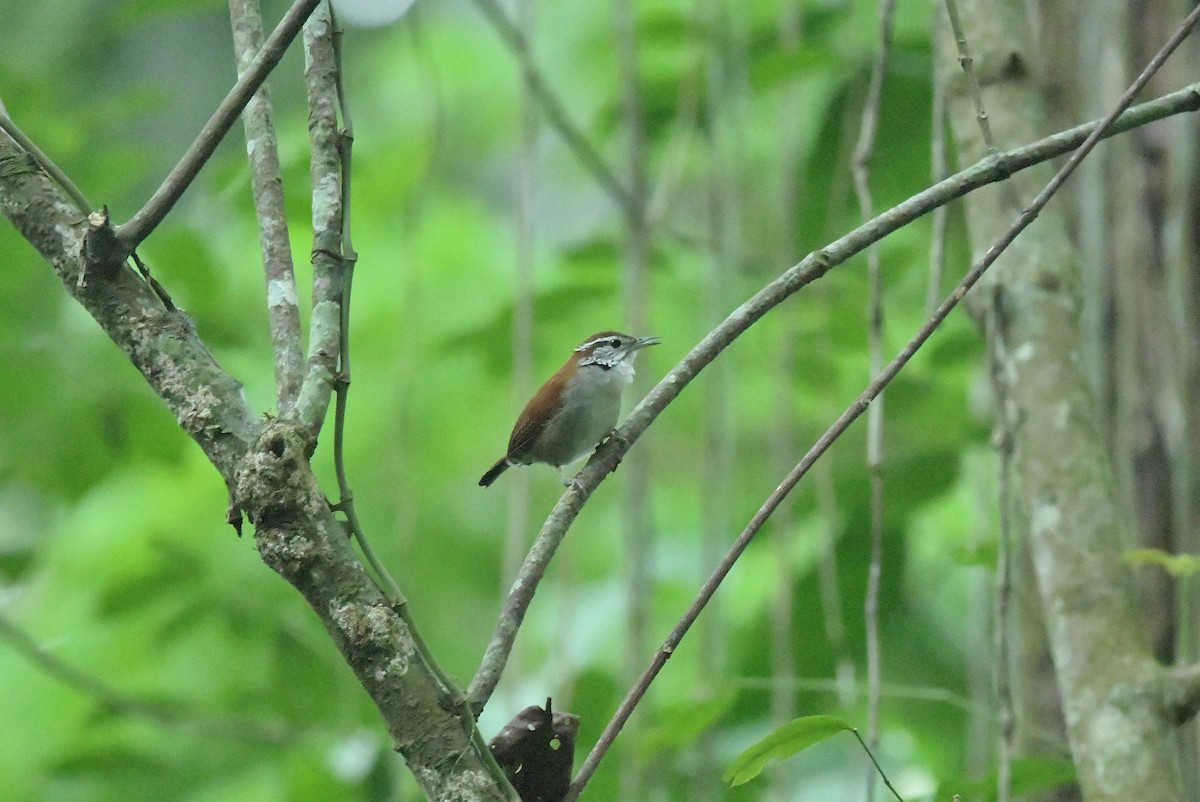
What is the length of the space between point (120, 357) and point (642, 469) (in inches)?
80.3

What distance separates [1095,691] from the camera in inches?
82.9

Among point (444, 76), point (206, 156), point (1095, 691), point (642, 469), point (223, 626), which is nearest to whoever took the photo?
point (206, 156)

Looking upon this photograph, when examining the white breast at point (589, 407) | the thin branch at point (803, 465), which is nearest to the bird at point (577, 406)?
the white breast at point (589, 407)

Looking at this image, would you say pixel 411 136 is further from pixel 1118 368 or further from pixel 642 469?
pixel 1118 368

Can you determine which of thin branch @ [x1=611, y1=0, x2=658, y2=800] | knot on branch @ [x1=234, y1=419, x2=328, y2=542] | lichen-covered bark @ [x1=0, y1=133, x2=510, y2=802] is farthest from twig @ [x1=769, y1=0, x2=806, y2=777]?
knot on branch @ [x1=234, y1=419, x2=328, y2=542]

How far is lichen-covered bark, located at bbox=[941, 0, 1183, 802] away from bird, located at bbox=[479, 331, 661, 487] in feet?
4.43

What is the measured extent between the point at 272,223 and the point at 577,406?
2.07 metres

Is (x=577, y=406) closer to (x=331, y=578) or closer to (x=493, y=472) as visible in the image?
(x=493, y=472)

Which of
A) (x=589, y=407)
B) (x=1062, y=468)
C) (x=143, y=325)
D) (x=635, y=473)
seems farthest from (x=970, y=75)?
(x=589, y=407)

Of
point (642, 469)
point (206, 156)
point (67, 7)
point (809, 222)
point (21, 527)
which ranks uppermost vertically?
point (67, 7)

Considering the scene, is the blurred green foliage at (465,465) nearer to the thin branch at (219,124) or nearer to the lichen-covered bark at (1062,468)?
the lichen-covered bark at (1062,468)

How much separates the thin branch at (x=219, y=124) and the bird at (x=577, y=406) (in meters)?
2.20

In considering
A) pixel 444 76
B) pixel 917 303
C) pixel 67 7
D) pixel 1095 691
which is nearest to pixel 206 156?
pixel 1095 691

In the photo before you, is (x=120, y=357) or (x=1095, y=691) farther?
(x=120, y=357)
